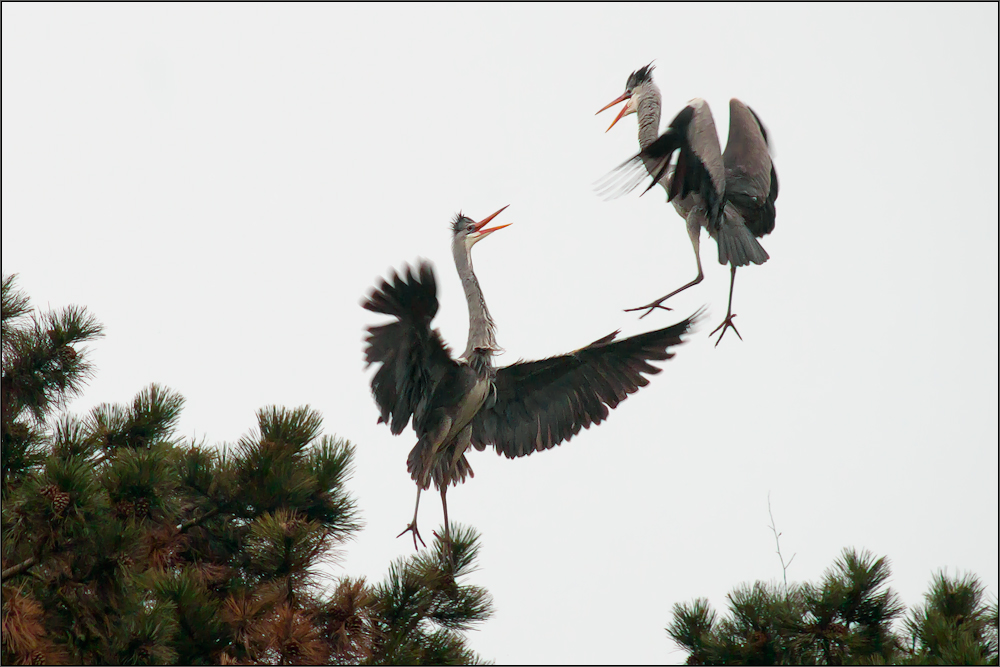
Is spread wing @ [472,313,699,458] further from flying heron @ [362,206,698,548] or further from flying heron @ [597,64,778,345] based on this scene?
flying heron @ [597,64,778,345]

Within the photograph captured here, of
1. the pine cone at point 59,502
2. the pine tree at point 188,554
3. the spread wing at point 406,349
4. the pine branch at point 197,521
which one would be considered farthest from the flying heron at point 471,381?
the pine cone at point 59,502

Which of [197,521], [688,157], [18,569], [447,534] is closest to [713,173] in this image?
[688,157]

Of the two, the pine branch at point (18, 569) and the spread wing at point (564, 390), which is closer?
the pine branch at point (18, 569)

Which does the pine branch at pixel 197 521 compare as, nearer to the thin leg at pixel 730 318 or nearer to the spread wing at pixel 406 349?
the spread wing at pixel 406 349

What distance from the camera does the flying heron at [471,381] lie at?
5.61 meters

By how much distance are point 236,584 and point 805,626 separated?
130 inches

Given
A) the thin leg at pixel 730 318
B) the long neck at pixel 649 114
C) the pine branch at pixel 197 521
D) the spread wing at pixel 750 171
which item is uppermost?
the long neck at pixel 649 114

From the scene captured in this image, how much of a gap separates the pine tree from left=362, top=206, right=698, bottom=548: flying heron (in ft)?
1.72

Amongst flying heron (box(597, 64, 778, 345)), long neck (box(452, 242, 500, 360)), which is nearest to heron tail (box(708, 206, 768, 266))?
flying heron (box(597, 64, 778, 345))

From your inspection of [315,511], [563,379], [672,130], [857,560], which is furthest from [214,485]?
[857,560]

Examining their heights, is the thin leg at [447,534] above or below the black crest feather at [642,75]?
below

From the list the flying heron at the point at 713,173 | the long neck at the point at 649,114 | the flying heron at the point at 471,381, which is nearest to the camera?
the flying heron at the point at 713,173

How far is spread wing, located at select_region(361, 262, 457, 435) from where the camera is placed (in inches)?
211

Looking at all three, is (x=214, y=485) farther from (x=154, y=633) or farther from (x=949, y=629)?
(x=949, y=629)
